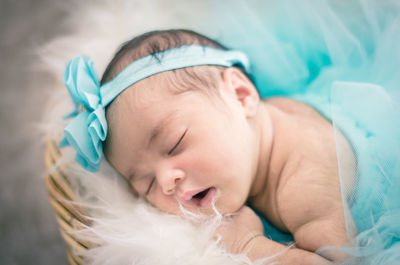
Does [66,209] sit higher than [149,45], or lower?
lower

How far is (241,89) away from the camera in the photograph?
1.07 meters

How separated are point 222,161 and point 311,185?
24cm

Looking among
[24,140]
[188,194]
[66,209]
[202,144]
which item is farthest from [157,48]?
[24,140]

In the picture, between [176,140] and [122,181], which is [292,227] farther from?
[122,181]

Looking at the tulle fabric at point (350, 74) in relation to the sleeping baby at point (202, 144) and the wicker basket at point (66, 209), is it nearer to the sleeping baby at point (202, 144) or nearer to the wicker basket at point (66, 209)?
the sleeping baby at point (202, 144)

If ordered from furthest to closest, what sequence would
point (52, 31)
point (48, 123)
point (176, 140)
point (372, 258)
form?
point (52, 31) → point (48, 123) → point (176, 140) → point (372, 258)

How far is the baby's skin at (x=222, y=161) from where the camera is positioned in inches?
35.6

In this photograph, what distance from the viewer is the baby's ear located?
103cm

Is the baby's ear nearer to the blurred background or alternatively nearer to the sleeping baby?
the sleeping baby

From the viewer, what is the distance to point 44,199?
168cm

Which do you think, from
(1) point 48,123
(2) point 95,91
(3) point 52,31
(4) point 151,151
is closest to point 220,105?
(4) point 151,151

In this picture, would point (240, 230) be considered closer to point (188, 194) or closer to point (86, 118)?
point (188, 194)

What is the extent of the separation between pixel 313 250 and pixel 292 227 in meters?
0.11

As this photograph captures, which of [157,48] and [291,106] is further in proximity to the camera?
[291,106]
